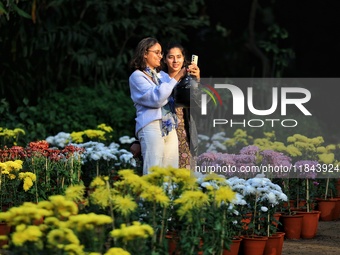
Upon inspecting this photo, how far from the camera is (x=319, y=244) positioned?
848 cm

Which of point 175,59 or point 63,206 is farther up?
point 175,59

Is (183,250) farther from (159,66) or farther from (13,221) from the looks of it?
(159,66)

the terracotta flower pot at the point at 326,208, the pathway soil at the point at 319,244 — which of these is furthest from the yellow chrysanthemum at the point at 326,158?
the pathway soil at the point at 319,244

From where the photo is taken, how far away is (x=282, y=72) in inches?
755

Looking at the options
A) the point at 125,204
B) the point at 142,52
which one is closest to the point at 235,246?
the point at 142,52

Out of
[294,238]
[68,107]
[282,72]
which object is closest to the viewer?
[294,238]

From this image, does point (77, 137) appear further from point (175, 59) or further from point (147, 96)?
point (147, 96)

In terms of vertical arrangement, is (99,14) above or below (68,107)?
above

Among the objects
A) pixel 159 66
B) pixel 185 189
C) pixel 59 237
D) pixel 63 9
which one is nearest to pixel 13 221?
pixel 59 237

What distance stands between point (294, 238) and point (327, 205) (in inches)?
46.5

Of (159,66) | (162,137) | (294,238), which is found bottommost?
(294,238)

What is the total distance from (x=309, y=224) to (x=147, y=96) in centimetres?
200

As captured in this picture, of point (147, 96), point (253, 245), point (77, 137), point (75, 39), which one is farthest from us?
point (75, 39)

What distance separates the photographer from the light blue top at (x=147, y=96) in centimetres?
781
